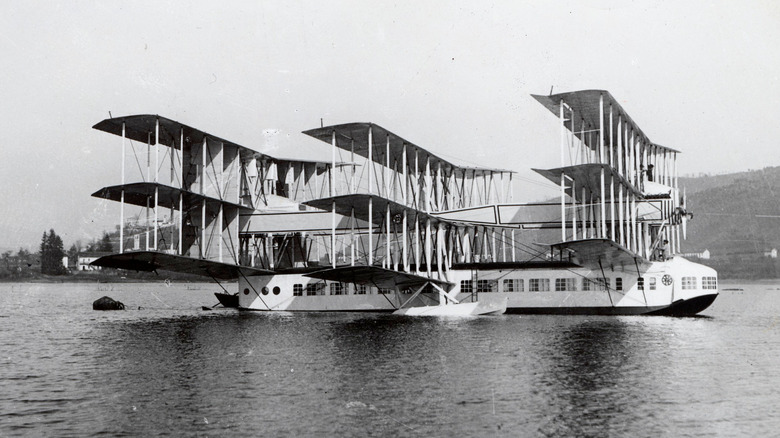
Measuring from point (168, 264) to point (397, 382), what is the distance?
2549 centimetres

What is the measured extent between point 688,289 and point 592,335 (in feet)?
48.2

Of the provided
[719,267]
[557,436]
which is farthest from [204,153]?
[719,267]

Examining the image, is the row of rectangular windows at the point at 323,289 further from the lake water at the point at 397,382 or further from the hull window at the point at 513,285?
the lake water at the point at 397,382

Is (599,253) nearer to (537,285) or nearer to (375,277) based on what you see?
(537,285)

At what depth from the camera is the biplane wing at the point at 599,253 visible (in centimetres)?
3894

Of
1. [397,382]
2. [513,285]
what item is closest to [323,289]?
[513,285]

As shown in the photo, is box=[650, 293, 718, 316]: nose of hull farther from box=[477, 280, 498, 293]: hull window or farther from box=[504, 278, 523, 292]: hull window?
box=[477, 280, 498, 293]: hull window

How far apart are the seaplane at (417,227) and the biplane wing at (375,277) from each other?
11 centimetres

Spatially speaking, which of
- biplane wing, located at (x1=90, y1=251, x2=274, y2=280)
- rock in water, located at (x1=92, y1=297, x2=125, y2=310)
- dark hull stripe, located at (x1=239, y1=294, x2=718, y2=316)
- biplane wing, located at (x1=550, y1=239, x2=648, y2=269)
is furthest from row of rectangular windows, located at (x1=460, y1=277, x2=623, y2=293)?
rock in water, located at (x1=92, y1=297, x2=125, y2=310)

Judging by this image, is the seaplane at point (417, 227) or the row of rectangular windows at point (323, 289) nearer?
the seaplane at point (417, 227)

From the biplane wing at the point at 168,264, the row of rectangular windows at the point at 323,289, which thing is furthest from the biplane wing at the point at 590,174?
the biplane wing at the point at 168,264

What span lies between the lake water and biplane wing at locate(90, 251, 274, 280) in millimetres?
4141

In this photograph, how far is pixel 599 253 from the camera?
4262 centimetres

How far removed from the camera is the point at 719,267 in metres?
174
